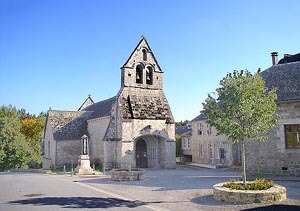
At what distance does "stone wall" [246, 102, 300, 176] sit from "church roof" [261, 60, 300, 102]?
52cm

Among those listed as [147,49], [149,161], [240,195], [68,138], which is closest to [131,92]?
[147,49]

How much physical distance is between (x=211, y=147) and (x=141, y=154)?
8587 mm

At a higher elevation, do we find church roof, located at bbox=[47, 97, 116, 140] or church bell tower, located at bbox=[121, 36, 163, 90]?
church bell tower, located at bbox=[121, 36, 163, 90]

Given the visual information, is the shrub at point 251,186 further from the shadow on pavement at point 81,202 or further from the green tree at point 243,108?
the shadow on pavement at point 81,202

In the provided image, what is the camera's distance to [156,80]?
31.1m

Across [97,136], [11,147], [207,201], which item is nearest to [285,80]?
[207,201]

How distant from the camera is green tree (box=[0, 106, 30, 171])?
4044cm

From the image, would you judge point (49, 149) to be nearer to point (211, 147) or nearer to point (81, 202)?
point (211, 147)

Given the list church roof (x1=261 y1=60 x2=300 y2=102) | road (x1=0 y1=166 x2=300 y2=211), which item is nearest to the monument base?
road (x1=0 y1=166 x2=300 y2=211)

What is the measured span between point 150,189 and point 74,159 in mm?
20547

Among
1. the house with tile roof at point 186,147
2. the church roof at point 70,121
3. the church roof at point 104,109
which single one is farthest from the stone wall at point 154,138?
the house with tile roof at point 186,147

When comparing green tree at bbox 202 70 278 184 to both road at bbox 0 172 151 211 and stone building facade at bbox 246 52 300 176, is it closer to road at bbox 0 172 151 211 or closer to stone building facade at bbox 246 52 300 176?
road at bbox 0 172 151 211

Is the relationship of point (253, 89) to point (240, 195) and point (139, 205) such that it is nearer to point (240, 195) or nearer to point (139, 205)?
point (240, 195)

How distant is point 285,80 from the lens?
19.2m
